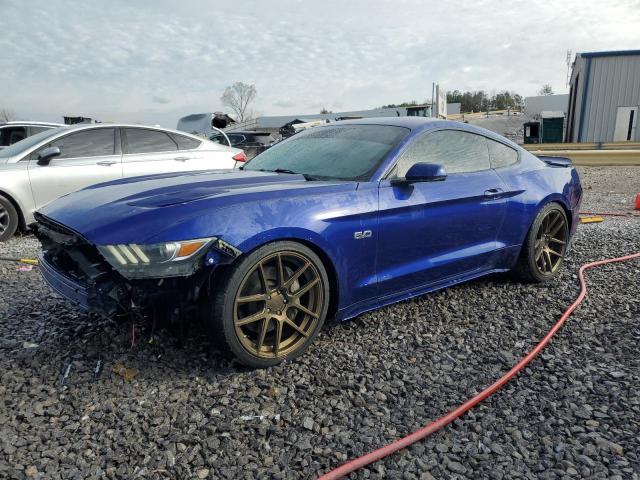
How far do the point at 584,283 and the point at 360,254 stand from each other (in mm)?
2352

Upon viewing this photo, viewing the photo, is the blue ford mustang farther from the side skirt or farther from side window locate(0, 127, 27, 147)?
side window locate(0, 127, 27, 147)

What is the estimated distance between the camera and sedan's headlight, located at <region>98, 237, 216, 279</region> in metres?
2.39

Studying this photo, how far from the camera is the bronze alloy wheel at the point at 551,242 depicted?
168 inches

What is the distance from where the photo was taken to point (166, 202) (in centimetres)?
267

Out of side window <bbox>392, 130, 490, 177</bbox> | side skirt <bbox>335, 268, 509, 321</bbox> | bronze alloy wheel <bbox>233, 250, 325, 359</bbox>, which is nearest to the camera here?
bronze alloy wheel <bbox>233, 250, 325, 359</bbox>

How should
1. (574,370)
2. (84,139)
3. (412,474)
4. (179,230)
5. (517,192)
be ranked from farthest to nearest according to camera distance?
(84,139) < (517,192) < (574,370) < (179,230) < (412,474)

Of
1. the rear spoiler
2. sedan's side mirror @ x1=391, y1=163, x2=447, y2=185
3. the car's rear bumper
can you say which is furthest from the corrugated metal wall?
the car's rear bumper

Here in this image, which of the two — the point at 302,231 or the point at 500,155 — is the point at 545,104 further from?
the point at 302,231

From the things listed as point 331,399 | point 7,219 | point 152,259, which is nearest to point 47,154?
point 7,219

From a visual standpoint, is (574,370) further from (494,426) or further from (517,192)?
(517,192)

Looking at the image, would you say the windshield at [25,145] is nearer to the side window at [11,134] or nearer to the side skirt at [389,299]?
the side window at [11,134]

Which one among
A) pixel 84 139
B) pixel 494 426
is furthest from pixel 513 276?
pixel 84 139

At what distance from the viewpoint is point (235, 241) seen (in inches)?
99.2

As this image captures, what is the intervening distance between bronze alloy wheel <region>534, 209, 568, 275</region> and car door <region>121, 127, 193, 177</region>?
185 inches
